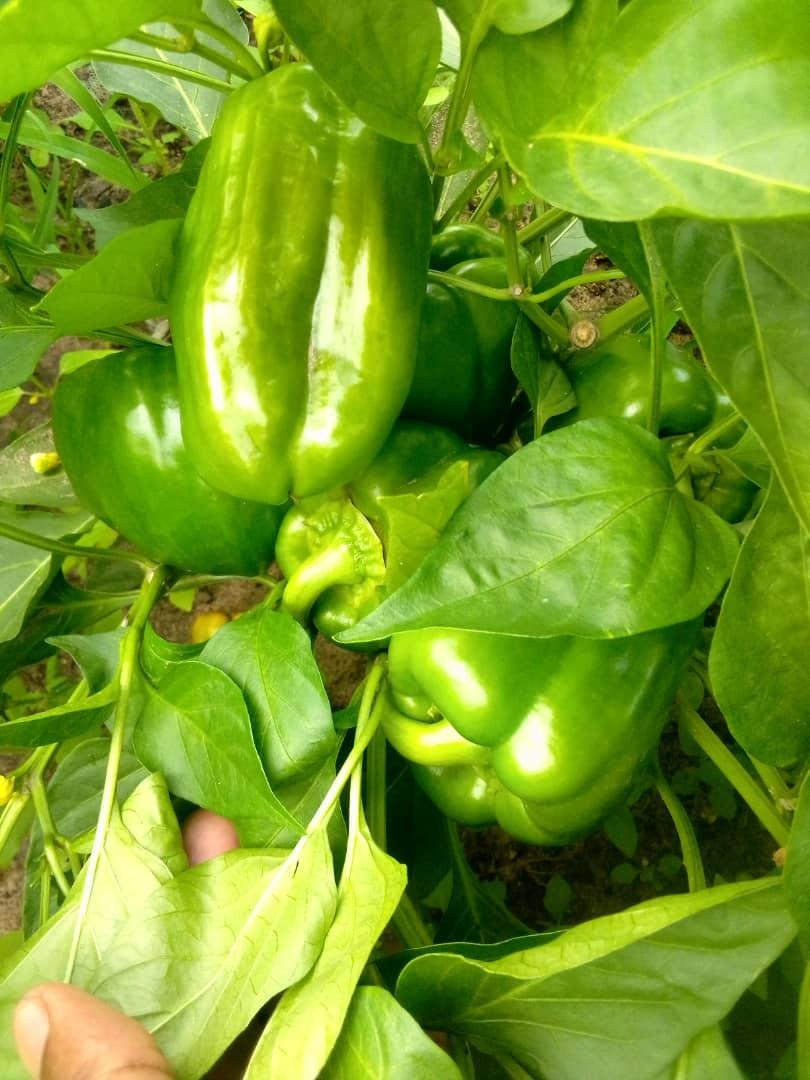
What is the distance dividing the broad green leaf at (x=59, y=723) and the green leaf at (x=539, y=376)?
377 millimetres

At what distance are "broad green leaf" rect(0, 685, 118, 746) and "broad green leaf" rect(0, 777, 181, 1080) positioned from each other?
2.4 inches

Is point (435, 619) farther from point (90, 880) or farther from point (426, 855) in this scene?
point (426, 855)

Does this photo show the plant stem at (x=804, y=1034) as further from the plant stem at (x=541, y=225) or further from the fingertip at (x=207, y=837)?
the plant stem at (x=541, y=225)

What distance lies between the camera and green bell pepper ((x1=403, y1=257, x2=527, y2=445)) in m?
0.76

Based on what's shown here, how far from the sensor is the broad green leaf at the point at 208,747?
597mm

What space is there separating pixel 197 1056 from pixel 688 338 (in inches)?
37.4

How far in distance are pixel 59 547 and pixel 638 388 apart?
480 millimetres

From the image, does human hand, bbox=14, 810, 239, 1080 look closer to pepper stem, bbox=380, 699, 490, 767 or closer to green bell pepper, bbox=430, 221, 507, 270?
pepper stem, bbox=380, 699, 490, 767

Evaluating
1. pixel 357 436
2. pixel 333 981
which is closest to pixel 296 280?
pixel 357 436

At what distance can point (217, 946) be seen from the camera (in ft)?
2.03

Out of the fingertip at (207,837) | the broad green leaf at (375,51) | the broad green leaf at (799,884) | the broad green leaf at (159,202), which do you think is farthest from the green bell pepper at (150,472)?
the broad green leaf at (799,884)

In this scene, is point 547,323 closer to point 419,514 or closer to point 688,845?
point 419,514

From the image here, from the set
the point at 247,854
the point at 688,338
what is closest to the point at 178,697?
the point at 247,854

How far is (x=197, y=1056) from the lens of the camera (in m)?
0.58
